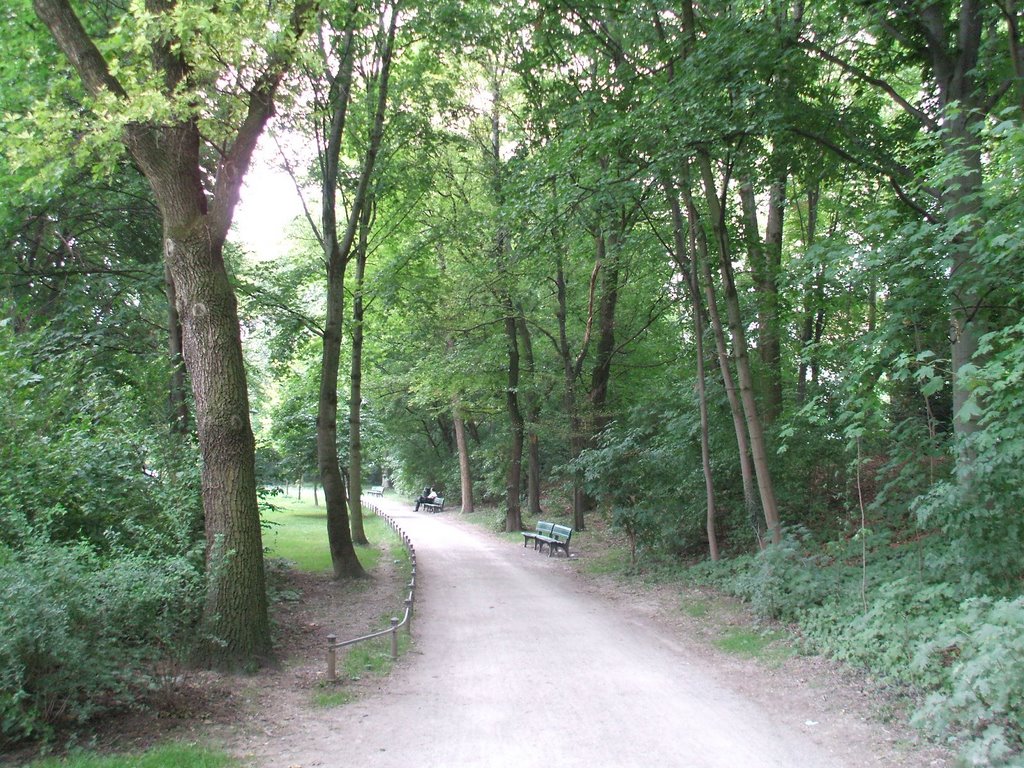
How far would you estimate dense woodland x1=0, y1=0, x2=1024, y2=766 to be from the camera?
6055 mm

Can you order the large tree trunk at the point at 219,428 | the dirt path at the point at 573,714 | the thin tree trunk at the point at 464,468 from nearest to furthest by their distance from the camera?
the dirt path at the point at 573,714, the large tree trunk at the point at 219,428, the thin tree trunk at the point at 464,468

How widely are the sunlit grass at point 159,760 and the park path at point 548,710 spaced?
0.41 metres

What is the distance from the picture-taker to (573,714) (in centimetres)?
624

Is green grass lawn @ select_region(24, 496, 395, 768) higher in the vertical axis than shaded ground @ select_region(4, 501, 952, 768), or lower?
higher

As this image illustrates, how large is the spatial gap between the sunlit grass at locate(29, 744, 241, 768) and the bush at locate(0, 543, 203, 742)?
0.89 feet

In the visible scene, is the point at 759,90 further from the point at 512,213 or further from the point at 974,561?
the point at 974,561

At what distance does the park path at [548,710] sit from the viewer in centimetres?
530

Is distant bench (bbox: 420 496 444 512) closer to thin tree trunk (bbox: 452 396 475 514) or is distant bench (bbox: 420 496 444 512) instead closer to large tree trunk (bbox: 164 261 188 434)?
thin tree trunk (bbox: 452 396 475 514)

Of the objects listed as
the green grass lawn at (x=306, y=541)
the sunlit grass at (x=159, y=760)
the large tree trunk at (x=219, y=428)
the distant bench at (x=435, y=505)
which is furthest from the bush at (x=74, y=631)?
the distant bench at (x=435, y=505)

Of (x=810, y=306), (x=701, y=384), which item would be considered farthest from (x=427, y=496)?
(x=810, y=306)

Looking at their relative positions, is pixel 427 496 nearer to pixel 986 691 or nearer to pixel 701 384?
pixel 701 384

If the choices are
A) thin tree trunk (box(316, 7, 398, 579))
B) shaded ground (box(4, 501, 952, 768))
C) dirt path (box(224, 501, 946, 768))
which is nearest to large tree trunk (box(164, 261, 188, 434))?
thin tree trunk (box(316, 7, 398, 579))

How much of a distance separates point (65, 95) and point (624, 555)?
565 inches

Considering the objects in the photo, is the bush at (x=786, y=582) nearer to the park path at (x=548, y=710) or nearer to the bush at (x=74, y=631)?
the park path at (x=548, y=710)
